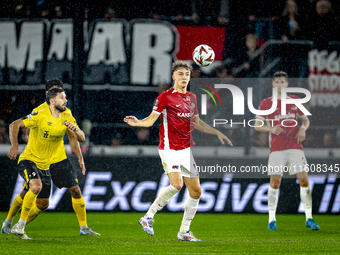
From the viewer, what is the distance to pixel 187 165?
6.34 metres

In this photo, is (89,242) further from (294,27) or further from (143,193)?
(294,27)

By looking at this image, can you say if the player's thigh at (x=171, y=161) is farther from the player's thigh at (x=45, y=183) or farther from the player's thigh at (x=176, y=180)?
the player's thigh at (x=45, y=183)

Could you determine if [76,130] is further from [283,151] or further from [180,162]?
[283,151]

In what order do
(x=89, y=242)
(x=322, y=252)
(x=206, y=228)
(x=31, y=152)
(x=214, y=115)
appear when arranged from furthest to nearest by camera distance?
(x=214, y=115) → (x=206, y=228) → (x=31, y=152) → (x=89, y=242) → (x=322, y=252)

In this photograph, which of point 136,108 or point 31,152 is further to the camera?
point 136,108

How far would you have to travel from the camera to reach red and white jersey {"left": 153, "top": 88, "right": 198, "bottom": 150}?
6.45 metres

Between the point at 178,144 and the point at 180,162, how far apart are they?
215 millimetres

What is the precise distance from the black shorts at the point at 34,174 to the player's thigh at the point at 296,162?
11.4ft

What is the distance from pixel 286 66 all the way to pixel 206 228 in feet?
15.2

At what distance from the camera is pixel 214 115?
11.1 meters

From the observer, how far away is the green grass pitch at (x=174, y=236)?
18.6 feet

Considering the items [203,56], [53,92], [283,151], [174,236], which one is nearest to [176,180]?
[174,236]

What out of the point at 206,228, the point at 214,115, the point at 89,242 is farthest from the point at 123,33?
the point at 89,242

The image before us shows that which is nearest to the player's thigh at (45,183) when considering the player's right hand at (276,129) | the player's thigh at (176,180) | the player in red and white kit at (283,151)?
the player's thigh at (176,180)
